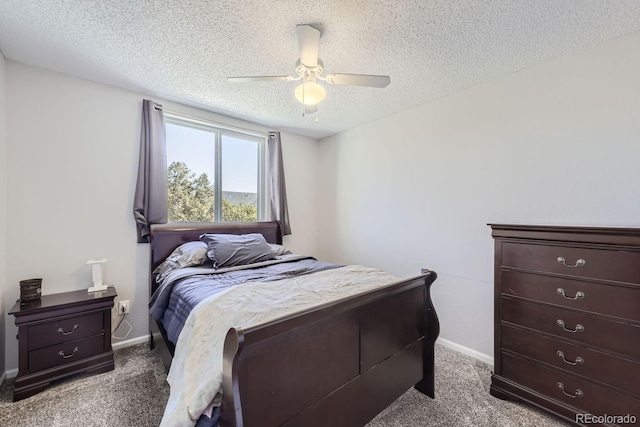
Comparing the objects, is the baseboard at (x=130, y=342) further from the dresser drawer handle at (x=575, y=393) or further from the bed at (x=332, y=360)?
the dresser drawer handle at (x=575, y=393)

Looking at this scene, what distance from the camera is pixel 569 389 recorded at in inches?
64.3

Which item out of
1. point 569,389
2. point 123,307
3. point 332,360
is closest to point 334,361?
point 332,360

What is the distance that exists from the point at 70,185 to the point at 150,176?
0.61m

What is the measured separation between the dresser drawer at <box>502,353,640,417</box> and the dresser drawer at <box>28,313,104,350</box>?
310cm

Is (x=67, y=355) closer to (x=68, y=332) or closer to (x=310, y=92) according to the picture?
(x=68, y=332)

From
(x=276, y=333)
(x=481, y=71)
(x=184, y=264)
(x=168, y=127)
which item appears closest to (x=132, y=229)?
(x=184, y=264)

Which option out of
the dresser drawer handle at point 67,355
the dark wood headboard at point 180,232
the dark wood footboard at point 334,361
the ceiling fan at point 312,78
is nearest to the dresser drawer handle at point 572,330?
the dark wood footboard at point 334,361

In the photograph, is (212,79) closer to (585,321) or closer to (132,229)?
(132,229)

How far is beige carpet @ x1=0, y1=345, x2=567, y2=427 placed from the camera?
1675 millimetres

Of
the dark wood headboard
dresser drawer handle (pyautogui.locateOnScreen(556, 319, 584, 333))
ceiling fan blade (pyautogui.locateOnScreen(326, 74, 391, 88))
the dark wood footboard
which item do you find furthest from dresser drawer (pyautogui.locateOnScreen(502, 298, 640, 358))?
the dark wood headboard

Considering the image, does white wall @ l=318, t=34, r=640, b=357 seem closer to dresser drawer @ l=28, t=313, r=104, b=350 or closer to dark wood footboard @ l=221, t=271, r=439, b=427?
dark wood footboard @ l=221, t=271, r=439, b=427

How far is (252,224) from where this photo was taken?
3.43 m

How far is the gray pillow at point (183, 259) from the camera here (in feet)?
8.20

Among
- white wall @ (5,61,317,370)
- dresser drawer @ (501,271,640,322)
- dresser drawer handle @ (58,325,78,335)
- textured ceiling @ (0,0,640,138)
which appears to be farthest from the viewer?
white wall @ (5,61,317,370)
